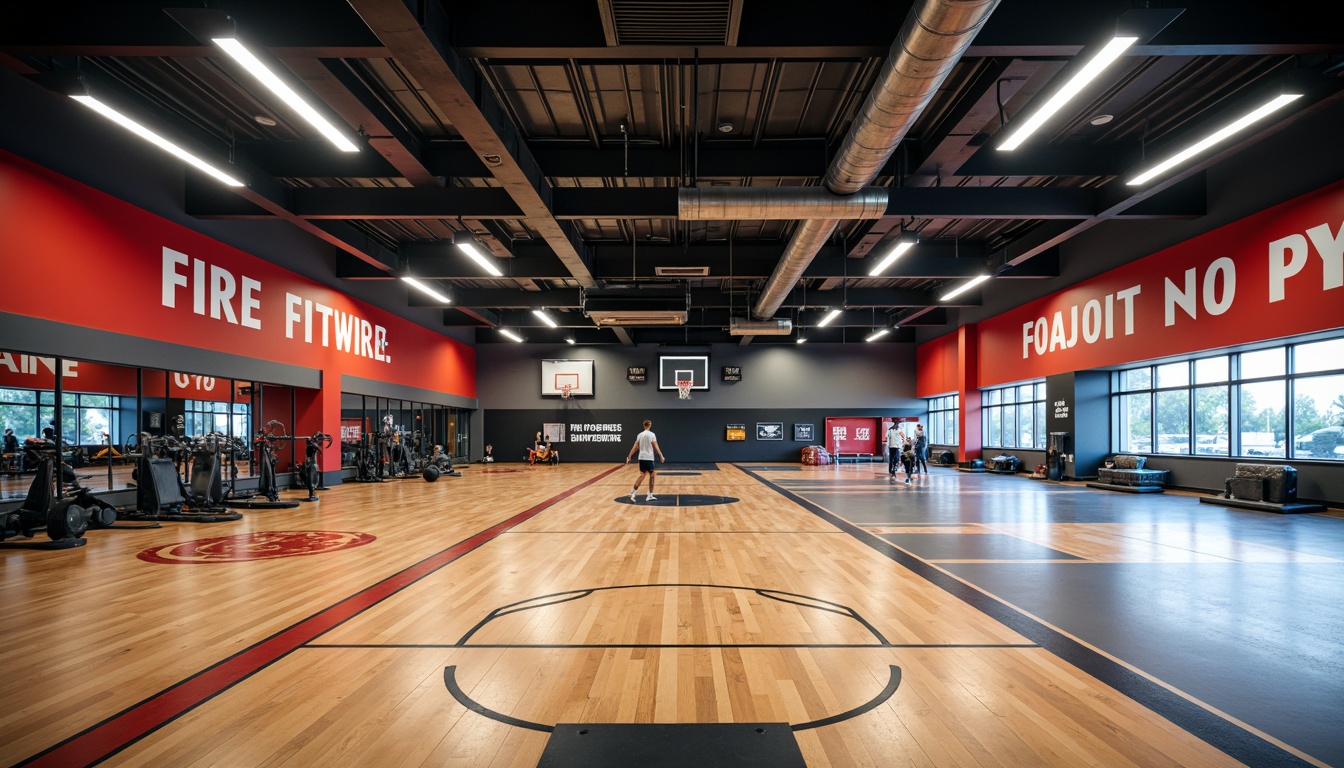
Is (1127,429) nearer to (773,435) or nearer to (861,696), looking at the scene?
(773,435)

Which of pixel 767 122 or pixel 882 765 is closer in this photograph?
pixel 882 765

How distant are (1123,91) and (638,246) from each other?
832 centimetres

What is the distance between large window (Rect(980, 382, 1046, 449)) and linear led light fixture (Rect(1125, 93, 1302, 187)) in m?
8.82

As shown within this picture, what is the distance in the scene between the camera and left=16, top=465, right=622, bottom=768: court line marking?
244 cm

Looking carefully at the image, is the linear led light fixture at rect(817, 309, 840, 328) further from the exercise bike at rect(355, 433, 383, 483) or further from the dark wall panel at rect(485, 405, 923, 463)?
the exercise bike at rect(355, 433, 383, 483)

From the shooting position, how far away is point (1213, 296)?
1012 cm

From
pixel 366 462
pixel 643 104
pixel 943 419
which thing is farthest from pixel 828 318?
pixel 366 462

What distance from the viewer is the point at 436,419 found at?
2033cm

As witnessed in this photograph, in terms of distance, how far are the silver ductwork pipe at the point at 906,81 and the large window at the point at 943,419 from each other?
15.1 metres

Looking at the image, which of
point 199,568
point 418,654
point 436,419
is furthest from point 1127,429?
point 436,419

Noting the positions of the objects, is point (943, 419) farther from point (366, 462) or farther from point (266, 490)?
point (266, 490)

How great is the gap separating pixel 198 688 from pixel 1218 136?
9676 mm

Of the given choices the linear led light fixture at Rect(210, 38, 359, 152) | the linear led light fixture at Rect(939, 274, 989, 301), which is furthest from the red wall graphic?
the linear led light fixture at Rect(939, 274, 989, 301)

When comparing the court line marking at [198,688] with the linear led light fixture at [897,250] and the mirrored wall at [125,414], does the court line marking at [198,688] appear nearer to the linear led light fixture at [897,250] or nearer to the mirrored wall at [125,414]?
the mirrored wall at [125,414]
